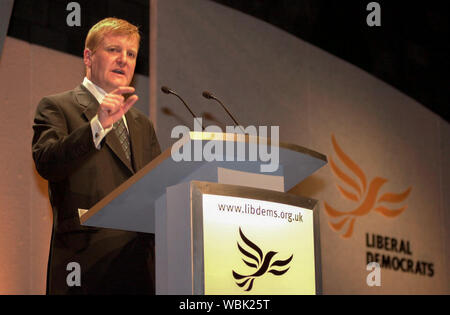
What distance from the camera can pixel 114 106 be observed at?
6.91 feet

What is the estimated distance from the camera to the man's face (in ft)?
9.14

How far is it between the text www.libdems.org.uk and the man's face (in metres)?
1.04

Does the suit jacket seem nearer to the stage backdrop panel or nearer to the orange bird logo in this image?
the stage backdrop panel

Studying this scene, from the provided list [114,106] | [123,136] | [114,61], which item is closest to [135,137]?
[123,136]

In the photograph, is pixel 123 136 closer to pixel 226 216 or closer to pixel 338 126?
pixel 226 216

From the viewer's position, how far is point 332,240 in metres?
5.92

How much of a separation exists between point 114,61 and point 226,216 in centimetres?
110

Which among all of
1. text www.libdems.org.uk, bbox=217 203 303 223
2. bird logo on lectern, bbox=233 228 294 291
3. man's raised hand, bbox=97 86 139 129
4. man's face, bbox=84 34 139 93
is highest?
man's face, bbox=84 34 139 93

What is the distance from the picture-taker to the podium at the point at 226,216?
1896 millimetres

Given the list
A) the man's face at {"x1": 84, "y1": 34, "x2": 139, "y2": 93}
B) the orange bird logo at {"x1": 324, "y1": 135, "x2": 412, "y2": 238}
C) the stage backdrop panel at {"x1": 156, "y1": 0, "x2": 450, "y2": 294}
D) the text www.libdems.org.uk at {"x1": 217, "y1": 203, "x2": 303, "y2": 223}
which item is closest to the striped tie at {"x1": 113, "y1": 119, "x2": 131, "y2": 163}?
the man's face at {"x1": 84, "y1": 34, "x2": 139, "y2": 93}

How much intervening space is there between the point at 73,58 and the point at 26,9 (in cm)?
44

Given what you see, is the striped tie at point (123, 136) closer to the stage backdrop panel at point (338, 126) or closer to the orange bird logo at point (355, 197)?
Result: the stage backdrop panel at point (338, 126)

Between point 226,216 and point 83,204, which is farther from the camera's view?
point 83,204

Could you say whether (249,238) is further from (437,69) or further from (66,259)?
(437,69)
